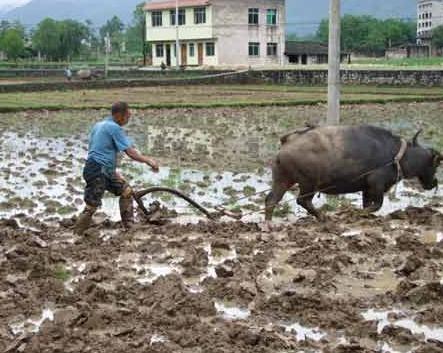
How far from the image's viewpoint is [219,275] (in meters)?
6.75

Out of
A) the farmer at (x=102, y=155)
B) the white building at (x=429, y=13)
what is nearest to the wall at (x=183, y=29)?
the farmer at (x=102, y=155)

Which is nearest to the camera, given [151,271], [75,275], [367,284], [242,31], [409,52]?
[367,284]

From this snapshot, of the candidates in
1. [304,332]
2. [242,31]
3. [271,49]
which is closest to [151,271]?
[304,332]

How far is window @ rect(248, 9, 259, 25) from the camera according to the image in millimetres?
58938

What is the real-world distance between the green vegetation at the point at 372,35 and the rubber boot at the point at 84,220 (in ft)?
263

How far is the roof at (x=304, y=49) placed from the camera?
204 ft

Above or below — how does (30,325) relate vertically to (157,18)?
below

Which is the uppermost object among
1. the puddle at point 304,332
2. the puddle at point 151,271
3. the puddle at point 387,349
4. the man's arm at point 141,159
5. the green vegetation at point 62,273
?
the man's arm at point 141,159

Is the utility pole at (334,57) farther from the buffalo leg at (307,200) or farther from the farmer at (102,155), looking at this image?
the farmer at (102,155)

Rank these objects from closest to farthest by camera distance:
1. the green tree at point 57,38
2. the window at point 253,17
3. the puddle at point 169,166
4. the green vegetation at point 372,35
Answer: the puddle at point 169,166
the window at point 253,17
the green tree at point 57,38
the green vegetation at point 372,35

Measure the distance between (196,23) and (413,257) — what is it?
52.9 m

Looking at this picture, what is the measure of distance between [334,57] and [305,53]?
4782 centimetres

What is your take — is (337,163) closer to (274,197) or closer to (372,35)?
(274,197)

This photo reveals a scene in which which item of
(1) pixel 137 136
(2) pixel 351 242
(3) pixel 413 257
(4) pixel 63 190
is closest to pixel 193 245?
(2) pixel 351 242
